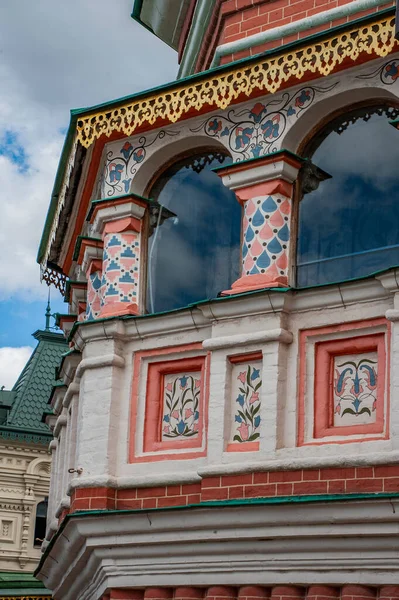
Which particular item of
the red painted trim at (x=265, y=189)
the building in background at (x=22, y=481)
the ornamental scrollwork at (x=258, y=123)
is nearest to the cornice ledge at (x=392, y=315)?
the red painted trim at (x=265, y=189)

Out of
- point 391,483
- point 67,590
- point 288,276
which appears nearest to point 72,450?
point 67,590

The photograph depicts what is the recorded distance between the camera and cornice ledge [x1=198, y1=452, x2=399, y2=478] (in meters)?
8.78

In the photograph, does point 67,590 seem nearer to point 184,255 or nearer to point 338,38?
point 184,255

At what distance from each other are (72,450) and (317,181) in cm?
344

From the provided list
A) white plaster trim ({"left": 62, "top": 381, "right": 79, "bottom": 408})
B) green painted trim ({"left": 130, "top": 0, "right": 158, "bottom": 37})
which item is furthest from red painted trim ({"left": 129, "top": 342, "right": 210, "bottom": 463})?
green painted trim ({"left": 130, "top": 0, "right": 158, "bottom": 37})

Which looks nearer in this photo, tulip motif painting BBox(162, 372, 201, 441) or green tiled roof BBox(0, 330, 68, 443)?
tulip motif painting BBox(162, 372, 201, 441)

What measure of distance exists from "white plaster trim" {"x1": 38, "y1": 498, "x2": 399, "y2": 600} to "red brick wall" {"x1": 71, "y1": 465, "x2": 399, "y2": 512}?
0.15 meters

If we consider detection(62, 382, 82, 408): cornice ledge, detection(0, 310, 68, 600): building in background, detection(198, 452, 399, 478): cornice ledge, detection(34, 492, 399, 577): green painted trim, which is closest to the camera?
detection(34, 492, 399, 577): green painted trim

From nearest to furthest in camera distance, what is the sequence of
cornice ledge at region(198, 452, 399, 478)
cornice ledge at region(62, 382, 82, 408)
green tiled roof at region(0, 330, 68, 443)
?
cornice ledge at region(198, 452, 399, 478)
cornice ledge at region(62, 382, 82, 408)
green tiled roof at region(0, 330, 68, 443)

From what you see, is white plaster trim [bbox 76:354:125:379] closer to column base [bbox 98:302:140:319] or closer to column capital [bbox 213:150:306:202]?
column base [bbox 98:302:140:319]

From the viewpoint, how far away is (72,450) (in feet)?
38.4

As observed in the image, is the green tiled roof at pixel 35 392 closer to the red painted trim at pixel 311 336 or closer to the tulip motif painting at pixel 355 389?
the red painted trim at pixel 311 336

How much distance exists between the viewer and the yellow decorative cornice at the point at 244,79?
943 cm

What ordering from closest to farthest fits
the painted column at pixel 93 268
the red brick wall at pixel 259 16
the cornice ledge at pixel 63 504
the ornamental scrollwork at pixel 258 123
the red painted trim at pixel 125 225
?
the ornamental scrollwork at pixel 258 123 → the red painted trim at pixel 125 225 → the painted column at pixel 93 268 → the cornice ledge at pixel 63 504 → the red brick wall at pixel 259 16
